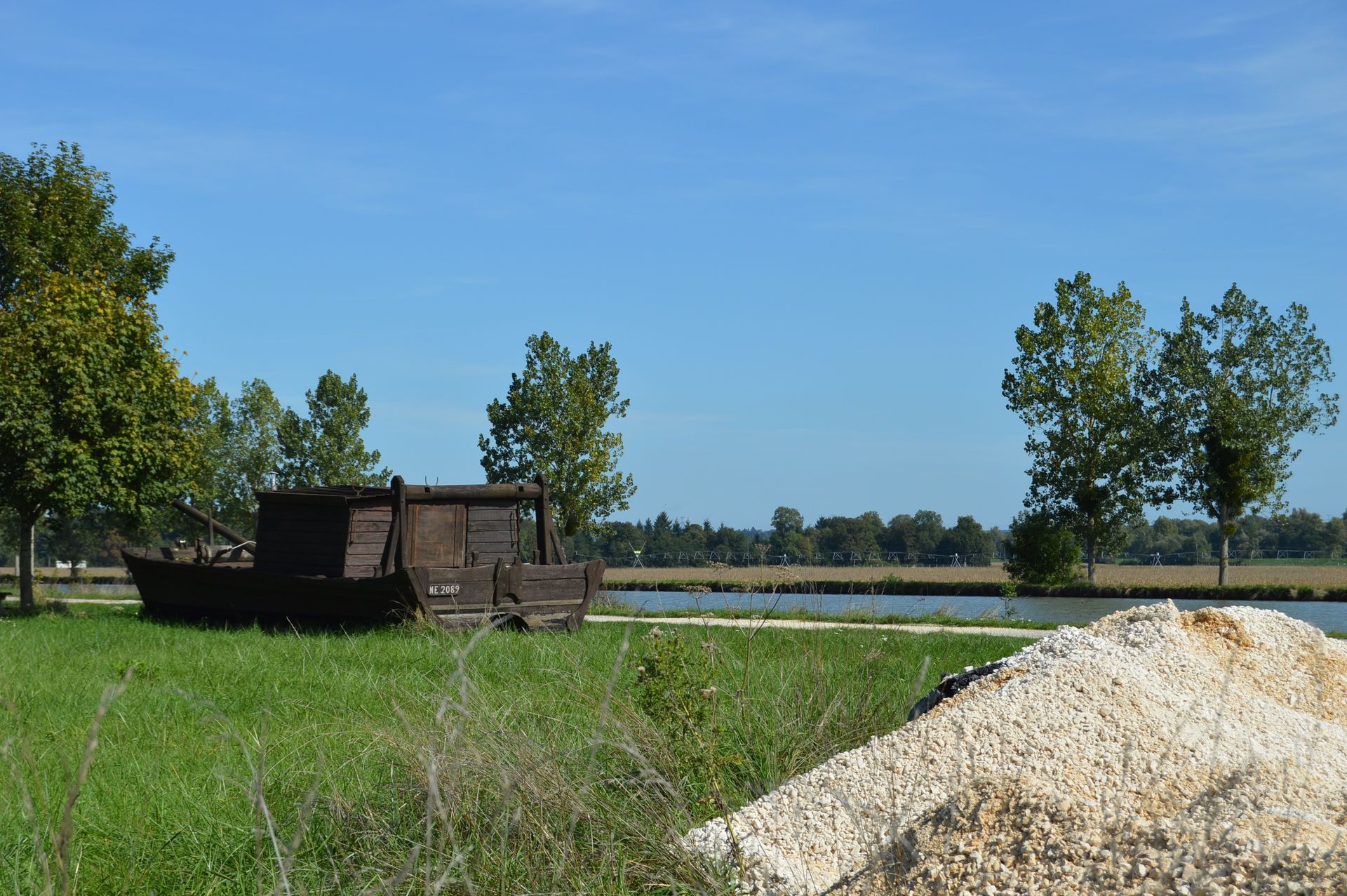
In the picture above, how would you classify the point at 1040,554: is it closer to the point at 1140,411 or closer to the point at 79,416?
the point at 1140,411

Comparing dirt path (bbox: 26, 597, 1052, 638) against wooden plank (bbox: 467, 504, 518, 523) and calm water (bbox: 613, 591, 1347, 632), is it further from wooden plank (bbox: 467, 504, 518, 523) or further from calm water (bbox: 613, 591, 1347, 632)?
wooden plank (bbox: 467, 504, 518, 523)

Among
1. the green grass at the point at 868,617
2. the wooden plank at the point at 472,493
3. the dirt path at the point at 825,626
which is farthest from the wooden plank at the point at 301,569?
the green grass at the point at 868,617

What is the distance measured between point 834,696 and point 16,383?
17149mm

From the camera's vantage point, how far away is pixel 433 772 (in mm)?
2047

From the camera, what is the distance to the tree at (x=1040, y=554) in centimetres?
3456

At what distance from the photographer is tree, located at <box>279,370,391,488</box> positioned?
143 feet

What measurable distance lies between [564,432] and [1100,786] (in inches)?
1346

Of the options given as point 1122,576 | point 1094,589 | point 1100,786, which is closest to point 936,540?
point 1122,576

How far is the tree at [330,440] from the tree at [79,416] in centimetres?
2266

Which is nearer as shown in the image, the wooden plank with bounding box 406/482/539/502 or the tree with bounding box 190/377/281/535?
the wooden plank with bounding box 406/482/539/502

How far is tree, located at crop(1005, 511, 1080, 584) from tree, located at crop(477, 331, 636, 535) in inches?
506

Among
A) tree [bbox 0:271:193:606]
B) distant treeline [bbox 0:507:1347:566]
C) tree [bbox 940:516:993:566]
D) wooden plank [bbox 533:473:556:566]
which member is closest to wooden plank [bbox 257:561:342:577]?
wooden plank [bbox 533:473:556:566]

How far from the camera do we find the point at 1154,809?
3.87 meters

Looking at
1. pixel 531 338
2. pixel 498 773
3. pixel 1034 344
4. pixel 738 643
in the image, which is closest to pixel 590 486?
pixel 531 338
